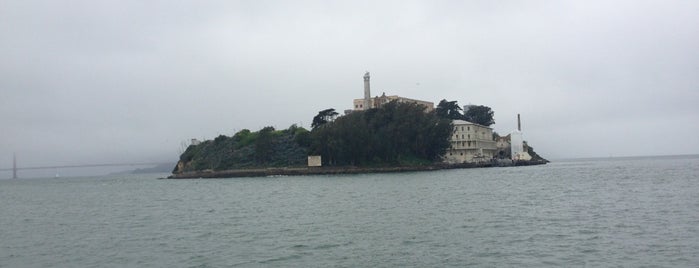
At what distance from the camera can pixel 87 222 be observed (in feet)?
123

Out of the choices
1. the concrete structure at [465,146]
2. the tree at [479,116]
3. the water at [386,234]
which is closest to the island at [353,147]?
the concrete structure at [465,146]

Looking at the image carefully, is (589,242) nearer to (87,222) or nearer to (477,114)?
(87,222)

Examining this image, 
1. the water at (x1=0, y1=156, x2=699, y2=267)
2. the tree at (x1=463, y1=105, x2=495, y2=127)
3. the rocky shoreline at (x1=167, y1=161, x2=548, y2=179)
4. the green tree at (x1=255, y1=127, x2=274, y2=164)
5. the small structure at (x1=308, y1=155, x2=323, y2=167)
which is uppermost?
the tree at (x1=463, y1=105, x2=495, y2=127)

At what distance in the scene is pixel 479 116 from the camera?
155 m

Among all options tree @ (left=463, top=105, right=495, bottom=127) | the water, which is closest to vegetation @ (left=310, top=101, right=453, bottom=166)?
tree @ (left=463, top=105, right=495, bottom=127)

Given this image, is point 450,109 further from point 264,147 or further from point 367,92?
point 264,147

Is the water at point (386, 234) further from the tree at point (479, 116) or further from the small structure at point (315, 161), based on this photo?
the tree at point (479, 116)

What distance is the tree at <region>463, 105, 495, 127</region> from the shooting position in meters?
155

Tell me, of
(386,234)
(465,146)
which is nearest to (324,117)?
(465,146)

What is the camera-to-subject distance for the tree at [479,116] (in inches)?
6117

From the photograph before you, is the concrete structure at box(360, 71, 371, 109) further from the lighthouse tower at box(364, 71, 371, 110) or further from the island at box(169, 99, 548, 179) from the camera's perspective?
the island at box(169, 99, 548, 179)

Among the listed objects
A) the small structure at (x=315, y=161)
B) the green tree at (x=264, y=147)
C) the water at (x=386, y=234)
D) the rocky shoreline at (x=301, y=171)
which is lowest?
Result: the water at (x=386, y=234)

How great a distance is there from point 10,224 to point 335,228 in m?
24.2

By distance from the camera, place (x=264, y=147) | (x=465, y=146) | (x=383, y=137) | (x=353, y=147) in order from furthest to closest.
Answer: (x=465, y=146)
(x=264, y=147)
(x=383, y=137)
(x=353, y=147)
